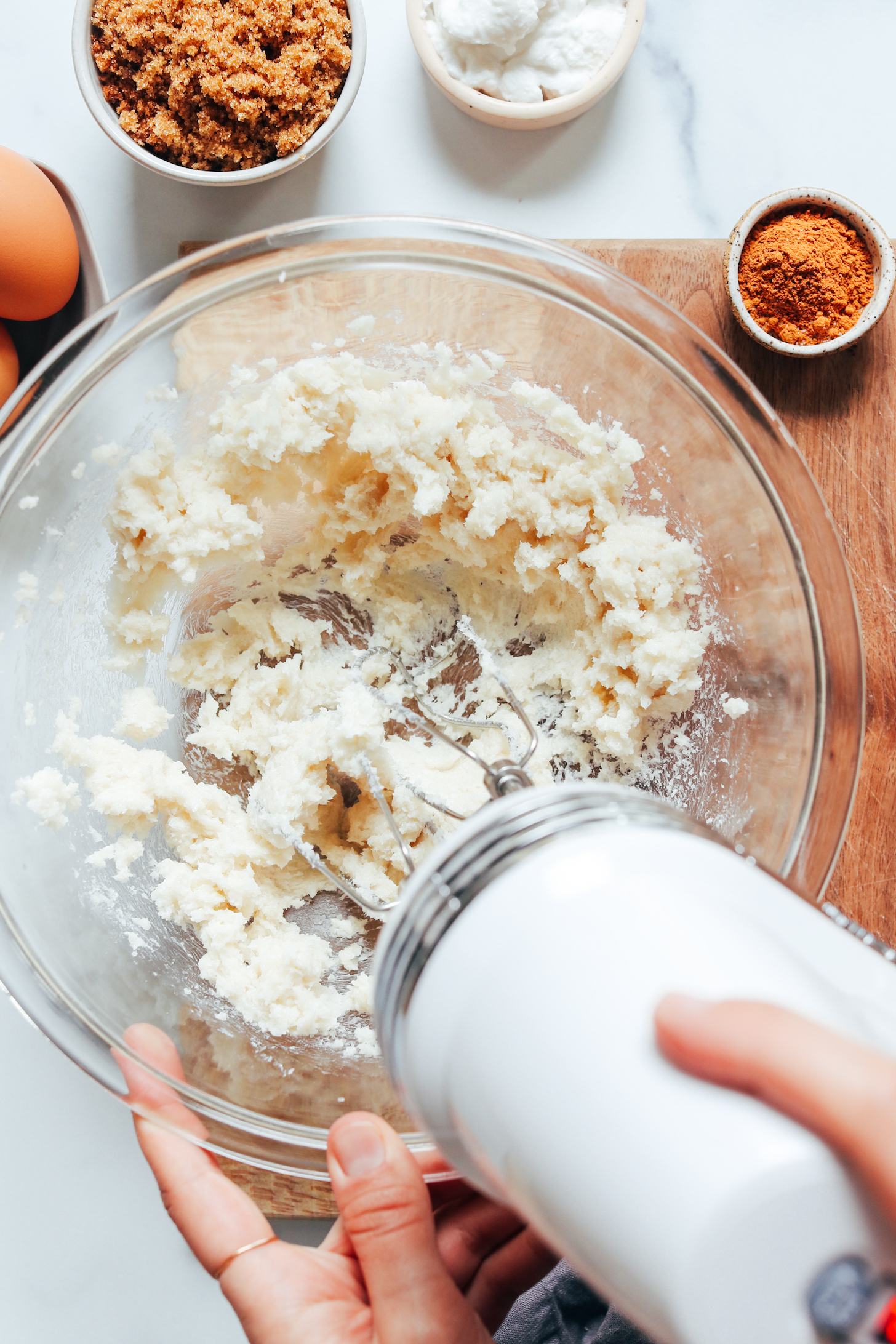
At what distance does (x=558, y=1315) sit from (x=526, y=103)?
1454 mm

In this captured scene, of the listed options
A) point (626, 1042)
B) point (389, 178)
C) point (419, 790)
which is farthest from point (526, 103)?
point (626, 1042)

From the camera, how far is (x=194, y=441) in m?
1.06

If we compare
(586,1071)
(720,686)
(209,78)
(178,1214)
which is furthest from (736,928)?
(209,78)

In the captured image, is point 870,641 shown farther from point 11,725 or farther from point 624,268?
point 11,725

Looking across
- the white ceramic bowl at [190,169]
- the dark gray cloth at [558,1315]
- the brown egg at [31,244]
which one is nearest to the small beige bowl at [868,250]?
the white ceramic bowl at [190,169]

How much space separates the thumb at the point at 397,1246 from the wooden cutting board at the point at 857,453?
59 cm

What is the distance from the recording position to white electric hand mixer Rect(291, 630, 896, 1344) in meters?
0.47

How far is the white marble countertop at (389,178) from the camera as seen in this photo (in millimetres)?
1199

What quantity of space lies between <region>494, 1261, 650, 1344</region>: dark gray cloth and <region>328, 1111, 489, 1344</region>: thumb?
30cm

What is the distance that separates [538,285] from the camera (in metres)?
0.98

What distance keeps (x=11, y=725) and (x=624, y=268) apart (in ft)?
2.89

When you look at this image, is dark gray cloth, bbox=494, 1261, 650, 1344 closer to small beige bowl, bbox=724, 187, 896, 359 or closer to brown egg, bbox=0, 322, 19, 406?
small beige bowl, bbox=724, 187, 896, 359

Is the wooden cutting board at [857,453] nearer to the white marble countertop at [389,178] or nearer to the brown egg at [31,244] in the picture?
the white marble countertop at [389,178]

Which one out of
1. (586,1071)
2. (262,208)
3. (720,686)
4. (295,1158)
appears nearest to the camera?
(586,1071)
